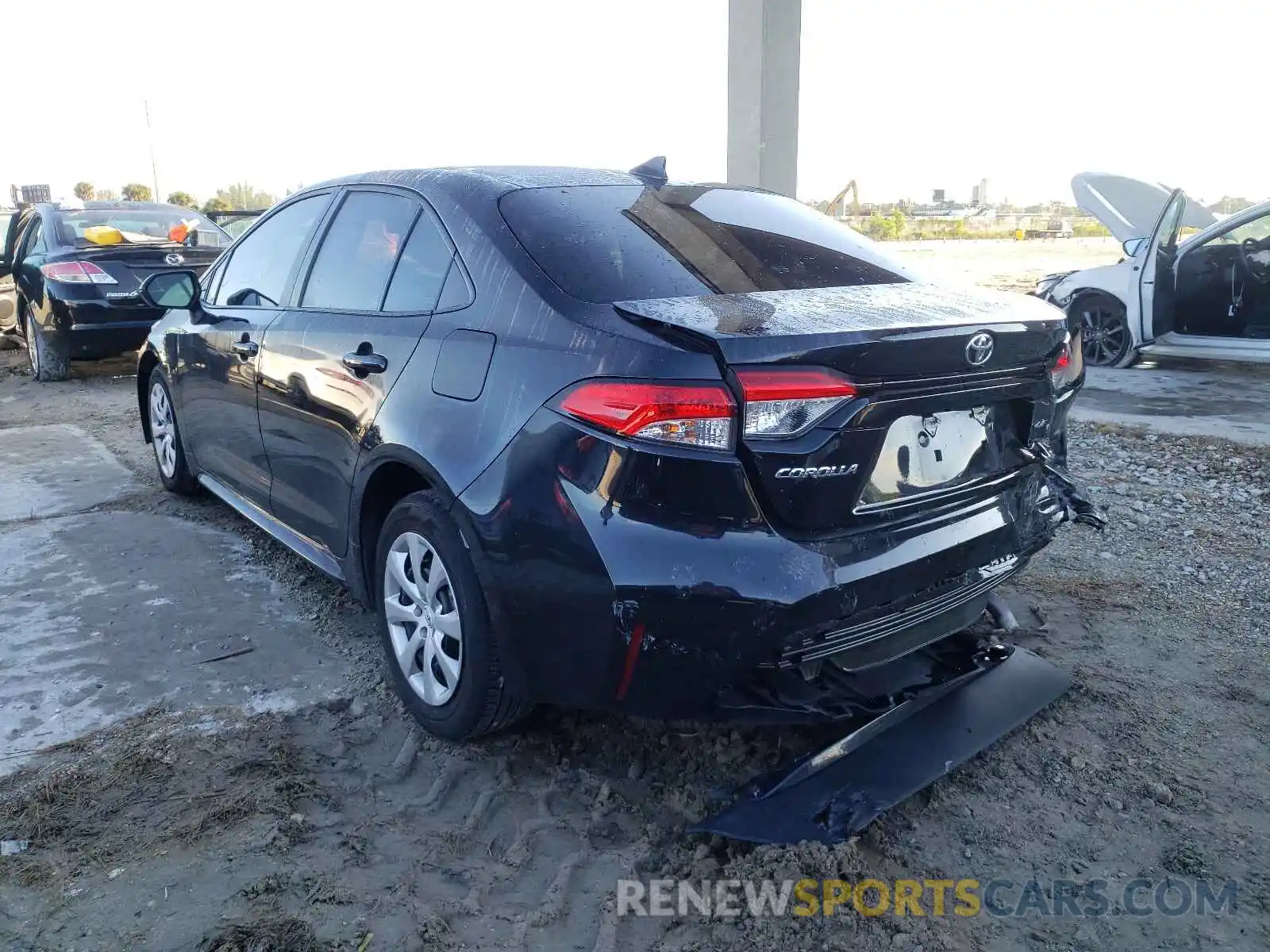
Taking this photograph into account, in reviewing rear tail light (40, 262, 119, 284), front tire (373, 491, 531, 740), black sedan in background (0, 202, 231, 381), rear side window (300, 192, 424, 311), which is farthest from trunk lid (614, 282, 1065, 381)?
rear tail light (40, 262, 119, 284)

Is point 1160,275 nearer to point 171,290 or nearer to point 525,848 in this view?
point 171,290

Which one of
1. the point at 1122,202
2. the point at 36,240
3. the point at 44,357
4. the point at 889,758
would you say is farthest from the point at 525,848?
the point at 1122,202

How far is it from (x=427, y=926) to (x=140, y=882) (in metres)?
0.72

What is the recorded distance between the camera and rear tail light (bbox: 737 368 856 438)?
86.3 inches

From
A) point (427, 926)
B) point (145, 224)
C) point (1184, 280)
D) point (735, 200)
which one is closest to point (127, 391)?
point (145, 224)

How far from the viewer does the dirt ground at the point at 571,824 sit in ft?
7.11

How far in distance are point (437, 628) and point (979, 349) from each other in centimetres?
165

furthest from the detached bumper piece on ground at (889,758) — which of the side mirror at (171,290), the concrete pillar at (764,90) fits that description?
the concrete pillar at (764,90)

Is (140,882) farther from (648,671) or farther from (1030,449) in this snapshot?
(1030,449)

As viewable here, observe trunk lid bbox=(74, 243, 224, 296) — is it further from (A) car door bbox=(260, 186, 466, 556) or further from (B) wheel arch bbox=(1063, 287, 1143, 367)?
(B) wheel arch bbox=(1063, 287, 1143, 367)

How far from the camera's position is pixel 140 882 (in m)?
2.32

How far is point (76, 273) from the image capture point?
28.2 ft

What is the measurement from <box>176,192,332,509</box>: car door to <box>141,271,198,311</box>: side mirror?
3.5 inches

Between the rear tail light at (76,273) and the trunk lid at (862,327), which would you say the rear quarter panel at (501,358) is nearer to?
the trunk lid at (862,327)
